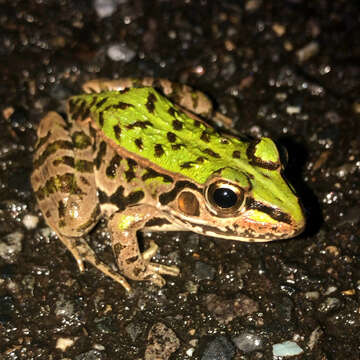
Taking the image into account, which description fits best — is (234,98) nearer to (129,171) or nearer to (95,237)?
(129,171)

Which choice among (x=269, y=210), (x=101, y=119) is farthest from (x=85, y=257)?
(x=269, y=210)

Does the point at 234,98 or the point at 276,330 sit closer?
the point at 276,330

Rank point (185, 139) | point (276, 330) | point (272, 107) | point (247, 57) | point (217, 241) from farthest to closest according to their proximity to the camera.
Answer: point (247, 57) → point (272, 107) → point (217, 241) → point (185, 139) → point (276, 330)

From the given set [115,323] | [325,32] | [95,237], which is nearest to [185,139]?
[95,237]

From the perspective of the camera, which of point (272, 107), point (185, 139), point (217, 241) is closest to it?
point (185, 139)

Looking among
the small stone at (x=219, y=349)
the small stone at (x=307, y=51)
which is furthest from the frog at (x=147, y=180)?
the small stone at (x=307, y=51)

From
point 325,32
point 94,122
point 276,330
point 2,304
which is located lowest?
point 2,304

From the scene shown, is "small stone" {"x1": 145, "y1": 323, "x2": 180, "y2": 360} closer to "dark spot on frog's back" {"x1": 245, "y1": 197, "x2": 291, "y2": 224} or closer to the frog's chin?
the frog's chin

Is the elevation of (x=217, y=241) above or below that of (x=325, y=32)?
below
